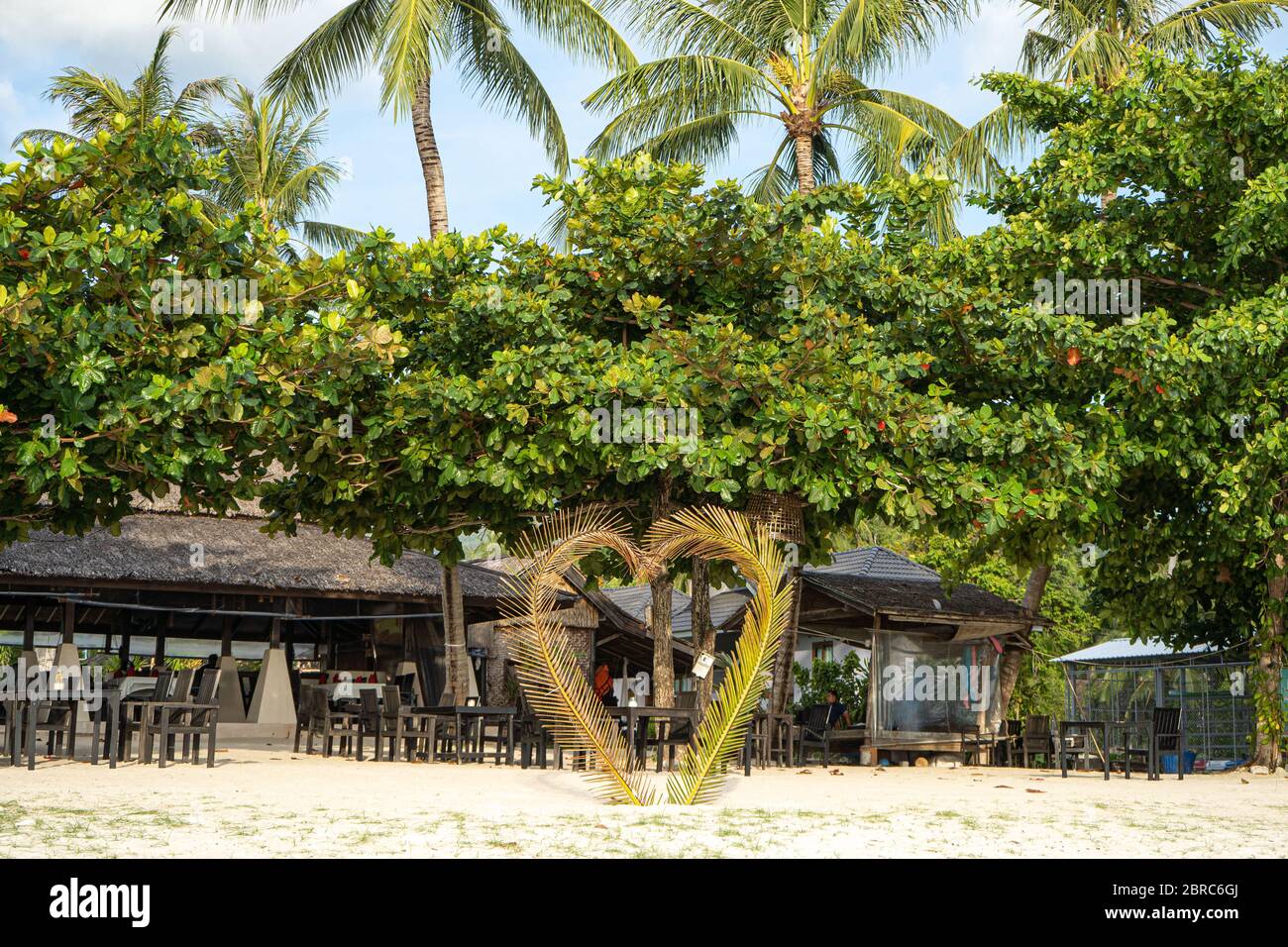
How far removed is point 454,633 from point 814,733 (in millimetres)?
5715

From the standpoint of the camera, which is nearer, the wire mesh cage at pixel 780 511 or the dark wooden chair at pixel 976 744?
the wire mesh cage at pixel 780 511

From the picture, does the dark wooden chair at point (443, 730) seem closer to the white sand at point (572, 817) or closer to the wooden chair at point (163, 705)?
the white sand at point (572, 817)

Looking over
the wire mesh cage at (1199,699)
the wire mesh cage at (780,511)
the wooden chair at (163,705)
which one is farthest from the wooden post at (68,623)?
the wire mesh cage at (1199,699)

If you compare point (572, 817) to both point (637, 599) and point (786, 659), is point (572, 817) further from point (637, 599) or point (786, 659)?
point (637, 599)

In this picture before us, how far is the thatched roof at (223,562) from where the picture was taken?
1902 cm

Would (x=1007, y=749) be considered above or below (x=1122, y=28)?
below

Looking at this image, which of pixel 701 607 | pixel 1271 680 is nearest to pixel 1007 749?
pixel 1271 680

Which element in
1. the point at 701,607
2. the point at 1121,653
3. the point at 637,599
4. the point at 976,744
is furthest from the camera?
the point at 637,599

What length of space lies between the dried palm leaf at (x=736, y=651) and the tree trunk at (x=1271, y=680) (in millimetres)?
9662

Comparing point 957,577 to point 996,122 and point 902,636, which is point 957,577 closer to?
point 902,636

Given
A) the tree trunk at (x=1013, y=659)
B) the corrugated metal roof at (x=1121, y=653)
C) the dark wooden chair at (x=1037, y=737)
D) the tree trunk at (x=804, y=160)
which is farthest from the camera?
the corrugated metal roof at (x=1121, y=653)

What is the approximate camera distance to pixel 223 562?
20.9 m

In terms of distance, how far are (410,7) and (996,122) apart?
985 centimetres

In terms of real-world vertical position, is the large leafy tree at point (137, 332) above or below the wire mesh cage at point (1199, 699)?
above
